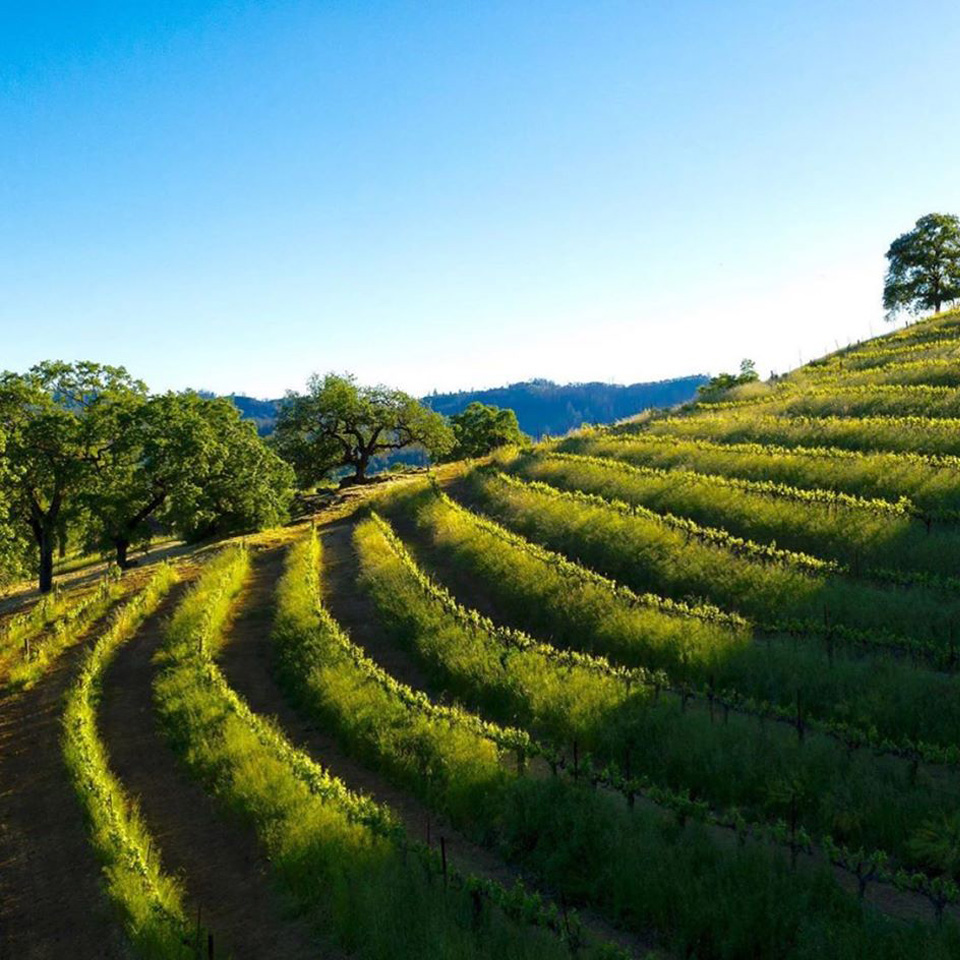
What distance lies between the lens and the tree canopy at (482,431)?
89188 millimetres

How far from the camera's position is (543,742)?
47.6ft

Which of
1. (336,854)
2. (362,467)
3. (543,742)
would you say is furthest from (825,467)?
(362,467)

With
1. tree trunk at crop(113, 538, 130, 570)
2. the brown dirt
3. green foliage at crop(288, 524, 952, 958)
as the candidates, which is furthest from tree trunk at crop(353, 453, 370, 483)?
green foliage at crop(288, 524, 952, 958)

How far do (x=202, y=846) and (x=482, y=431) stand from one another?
261 feet

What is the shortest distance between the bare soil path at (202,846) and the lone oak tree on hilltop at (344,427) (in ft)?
151

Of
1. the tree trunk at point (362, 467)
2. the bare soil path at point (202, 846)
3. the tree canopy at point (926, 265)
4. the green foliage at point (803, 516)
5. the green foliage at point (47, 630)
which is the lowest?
the bare soil path at point (202, 846)

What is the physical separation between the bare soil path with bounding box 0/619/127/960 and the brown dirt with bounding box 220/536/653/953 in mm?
→ 4289

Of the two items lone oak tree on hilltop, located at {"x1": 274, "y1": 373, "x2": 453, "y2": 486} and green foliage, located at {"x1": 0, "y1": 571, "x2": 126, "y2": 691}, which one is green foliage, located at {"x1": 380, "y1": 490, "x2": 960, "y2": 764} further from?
lone oak tree on hilltop, located at {"x1": 274, "y1": 373, "x2": 453, "y2": 486}

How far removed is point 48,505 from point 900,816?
44914 mm

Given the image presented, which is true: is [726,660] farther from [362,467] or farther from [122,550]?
[362,467]

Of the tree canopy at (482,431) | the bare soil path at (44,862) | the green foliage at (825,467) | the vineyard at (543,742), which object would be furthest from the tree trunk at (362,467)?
the bare soil path at (44,862)

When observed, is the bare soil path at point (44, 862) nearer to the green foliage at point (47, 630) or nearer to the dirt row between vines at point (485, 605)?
the green foliage at point (47, 630)

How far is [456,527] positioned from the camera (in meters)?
31.6

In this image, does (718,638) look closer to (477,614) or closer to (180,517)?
(477,614)
